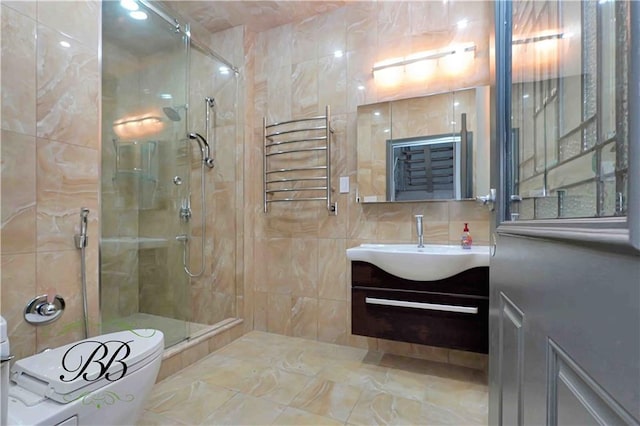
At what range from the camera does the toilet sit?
87 cm

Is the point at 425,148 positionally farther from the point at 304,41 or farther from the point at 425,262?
the point at 304,41

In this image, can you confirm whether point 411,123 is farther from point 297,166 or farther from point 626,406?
point 626,406

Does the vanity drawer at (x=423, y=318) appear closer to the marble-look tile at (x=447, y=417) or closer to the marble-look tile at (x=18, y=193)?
the marble-look tile at (x=447, y=417)

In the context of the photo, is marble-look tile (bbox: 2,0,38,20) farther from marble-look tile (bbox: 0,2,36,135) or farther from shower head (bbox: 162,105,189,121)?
shower head (bbox: 162,105,189,121)

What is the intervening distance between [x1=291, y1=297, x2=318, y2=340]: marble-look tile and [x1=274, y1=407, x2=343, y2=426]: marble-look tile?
840 mm

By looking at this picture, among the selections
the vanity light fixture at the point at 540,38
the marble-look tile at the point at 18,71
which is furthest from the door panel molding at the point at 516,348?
the marble-look tile at the point at 18,71

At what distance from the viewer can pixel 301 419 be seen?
1350 mm

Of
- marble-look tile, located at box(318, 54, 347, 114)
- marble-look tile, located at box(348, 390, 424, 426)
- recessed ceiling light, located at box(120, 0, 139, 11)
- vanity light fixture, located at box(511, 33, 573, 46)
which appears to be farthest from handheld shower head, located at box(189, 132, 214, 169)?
vanity light fixture, located at box(511, 33, 573, 46)

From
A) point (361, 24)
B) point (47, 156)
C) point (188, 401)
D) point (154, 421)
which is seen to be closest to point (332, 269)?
point (188, 401)

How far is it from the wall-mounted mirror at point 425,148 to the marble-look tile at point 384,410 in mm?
1150

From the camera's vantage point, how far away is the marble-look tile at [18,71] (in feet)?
3.58

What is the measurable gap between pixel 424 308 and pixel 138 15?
2.55 metres

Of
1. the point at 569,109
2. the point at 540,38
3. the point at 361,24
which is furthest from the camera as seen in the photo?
the point at 361,24

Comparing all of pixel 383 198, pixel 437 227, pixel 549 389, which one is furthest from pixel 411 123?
pixel 549 389
